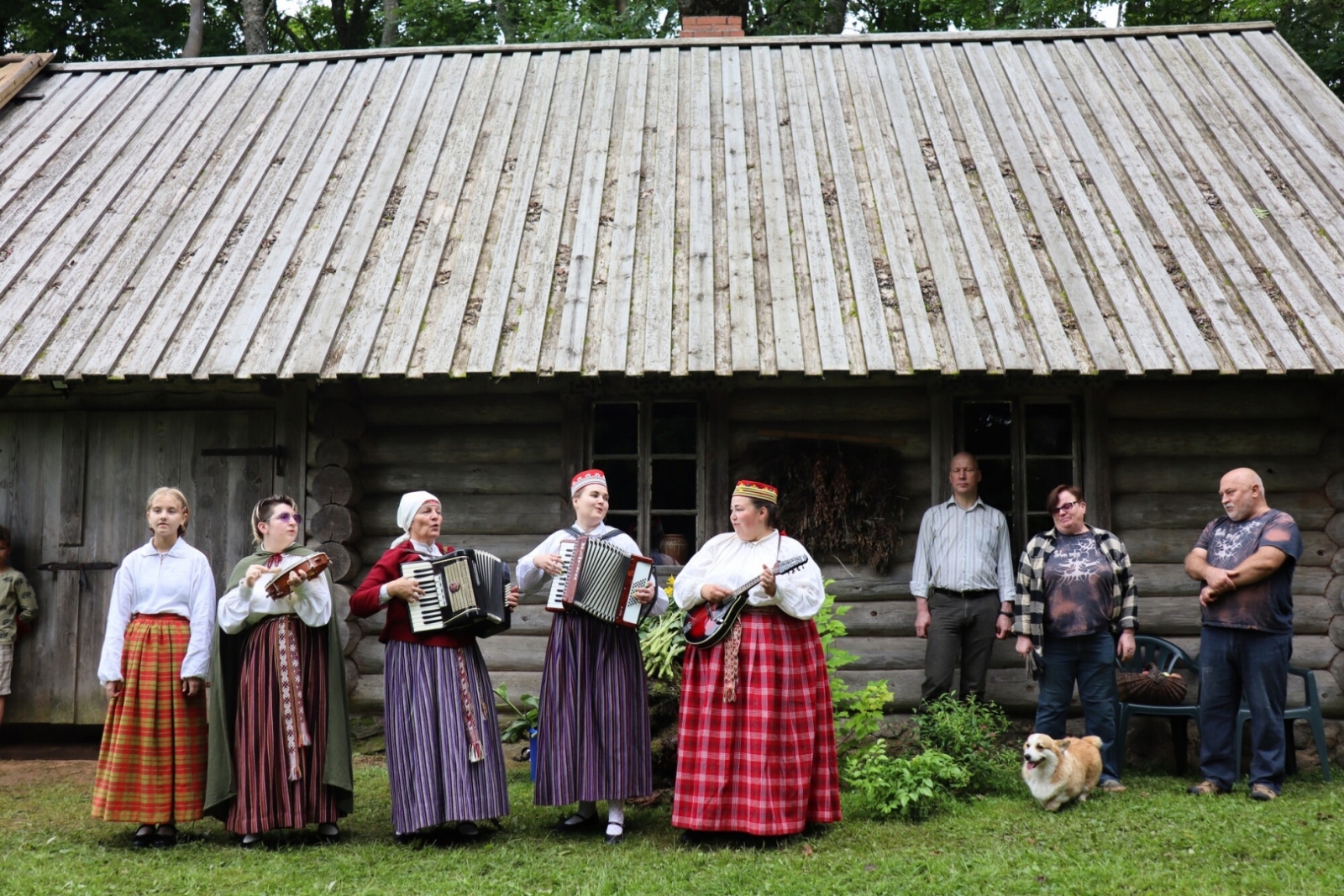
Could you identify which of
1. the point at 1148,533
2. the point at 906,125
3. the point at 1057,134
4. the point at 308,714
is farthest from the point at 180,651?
the point at 1057,134

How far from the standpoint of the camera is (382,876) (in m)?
5.06

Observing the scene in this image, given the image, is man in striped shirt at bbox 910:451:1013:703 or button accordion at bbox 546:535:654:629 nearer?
button accordion at bbox 546:535:654:629

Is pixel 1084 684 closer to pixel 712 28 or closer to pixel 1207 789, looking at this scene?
pixel 1207 789

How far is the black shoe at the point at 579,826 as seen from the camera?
575 cm

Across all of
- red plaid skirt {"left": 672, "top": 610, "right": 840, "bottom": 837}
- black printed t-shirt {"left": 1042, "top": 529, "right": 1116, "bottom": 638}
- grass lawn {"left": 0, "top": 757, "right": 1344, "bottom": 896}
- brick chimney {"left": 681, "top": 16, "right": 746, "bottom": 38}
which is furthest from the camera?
brick chimney {"left": 681, "top": 16, "right": 746, "bottom": 38}

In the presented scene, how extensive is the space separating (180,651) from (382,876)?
1.56 meters

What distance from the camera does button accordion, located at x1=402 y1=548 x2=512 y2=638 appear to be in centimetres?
547

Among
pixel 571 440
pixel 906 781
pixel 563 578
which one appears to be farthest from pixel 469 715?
pixel 571 440

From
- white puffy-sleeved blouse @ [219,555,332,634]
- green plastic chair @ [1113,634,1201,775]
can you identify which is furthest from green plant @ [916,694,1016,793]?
white puffy-sleeved blouse @ [219,555,332,634]

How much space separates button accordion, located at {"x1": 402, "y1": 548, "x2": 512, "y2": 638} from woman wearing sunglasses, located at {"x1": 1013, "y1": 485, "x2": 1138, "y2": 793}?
3040 mm

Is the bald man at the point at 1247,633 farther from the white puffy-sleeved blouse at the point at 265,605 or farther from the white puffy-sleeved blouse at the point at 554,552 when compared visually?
the white puffy-sleeved blouse at the point at 265,605

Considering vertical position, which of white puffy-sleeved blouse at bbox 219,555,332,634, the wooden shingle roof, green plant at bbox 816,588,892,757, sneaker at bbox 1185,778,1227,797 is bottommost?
sneaker at bbox 1185,778,1227,797

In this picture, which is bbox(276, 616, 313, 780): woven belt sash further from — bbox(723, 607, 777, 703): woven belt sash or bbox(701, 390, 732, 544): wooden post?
bbox(701, 390, 732, 544): wooden post

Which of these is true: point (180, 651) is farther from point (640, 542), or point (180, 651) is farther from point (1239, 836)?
point (1239, 836)
